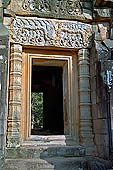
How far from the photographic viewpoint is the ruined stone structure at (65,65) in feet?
A: 14.1

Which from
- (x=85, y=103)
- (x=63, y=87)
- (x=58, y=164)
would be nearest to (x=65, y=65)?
(x=63, y=87)

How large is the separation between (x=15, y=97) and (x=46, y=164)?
4.71 ft

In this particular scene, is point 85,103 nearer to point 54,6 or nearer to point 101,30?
point 101,30

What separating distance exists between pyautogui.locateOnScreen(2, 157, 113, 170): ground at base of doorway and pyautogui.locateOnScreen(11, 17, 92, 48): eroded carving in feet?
7.81

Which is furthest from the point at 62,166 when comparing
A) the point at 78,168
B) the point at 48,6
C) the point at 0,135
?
the point at 48,6

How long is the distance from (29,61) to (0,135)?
1847 mm

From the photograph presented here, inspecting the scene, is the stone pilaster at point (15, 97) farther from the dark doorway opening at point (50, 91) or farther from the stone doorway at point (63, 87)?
the dark doorway opening at point (50, 91)

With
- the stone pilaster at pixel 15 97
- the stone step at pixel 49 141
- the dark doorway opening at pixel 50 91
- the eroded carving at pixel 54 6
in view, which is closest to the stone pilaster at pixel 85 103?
the stone step at pixel 49 141

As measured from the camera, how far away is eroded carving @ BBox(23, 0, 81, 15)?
16.2ft

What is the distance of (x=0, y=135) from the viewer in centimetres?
371

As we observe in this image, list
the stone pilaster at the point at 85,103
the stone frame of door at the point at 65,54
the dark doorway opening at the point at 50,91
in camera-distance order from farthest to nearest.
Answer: the dark doorway opening at the point at 50,91, the stone pilaster at the point at 85,103, the stone frame of door at the point at 65,54

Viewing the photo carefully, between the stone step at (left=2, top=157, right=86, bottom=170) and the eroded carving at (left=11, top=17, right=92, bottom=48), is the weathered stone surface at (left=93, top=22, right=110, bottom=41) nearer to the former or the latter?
the eroded carving at (left=11, top=17, right=92, bottom=48)

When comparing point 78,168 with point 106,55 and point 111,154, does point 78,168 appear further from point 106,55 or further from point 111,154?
point 106,55

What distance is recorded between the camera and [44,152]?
14.5 feet
